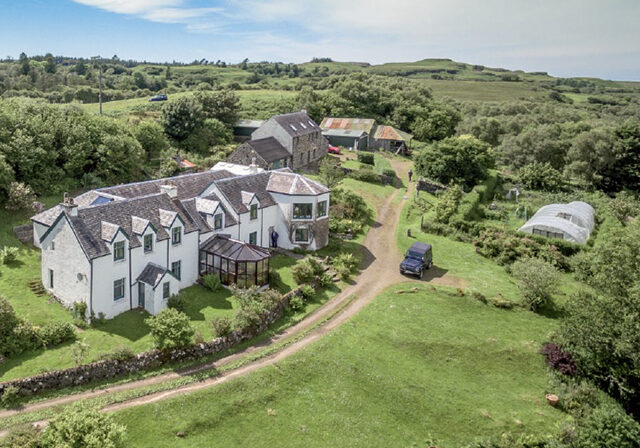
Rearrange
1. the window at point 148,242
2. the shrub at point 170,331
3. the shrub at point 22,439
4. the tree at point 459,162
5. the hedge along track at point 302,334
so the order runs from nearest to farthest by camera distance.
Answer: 1. the shrub at point 22,439
2. the hedge along track at point 302,334
3. the shrub at point 170,331
4. the window at point 148,242
5. the tree at point 459,162

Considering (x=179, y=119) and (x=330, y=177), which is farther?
(x=179, y=119)

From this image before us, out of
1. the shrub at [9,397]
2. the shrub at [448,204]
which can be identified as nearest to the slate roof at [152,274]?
the shrub at [9,397]

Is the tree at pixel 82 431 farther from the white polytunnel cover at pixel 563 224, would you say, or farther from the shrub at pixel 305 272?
the white polytunnel cover at pixel 563 224

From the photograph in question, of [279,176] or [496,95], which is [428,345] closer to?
[279,176]

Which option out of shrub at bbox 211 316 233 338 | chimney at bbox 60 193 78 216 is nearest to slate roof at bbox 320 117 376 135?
chimney at bbox 60 193 78 216

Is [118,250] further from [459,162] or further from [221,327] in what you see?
[459,162]

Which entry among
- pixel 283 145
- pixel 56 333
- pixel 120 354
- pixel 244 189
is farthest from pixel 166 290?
pixel 283 145
